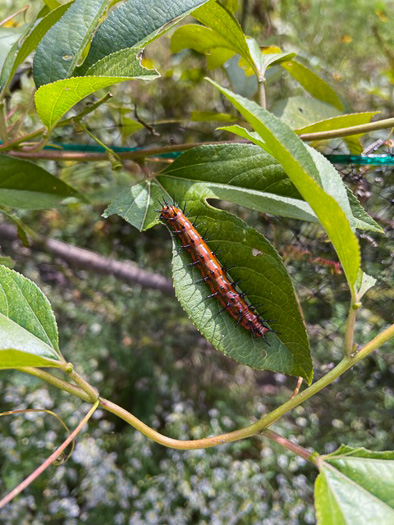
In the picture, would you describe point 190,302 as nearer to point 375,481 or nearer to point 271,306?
point 271,306

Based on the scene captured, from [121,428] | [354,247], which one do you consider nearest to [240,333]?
[354,247]

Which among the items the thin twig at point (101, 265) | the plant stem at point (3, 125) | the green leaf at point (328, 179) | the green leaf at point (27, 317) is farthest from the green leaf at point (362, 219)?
the thin twig at point (101, 265)

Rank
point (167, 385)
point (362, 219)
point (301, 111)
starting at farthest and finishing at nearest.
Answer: point (167, 385) < point (301, 111) < point (362, 219)

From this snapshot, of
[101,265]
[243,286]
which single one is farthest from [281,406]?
[101,265]

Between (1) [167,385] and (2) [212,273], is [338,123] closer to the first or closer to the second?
(2) [212,273]

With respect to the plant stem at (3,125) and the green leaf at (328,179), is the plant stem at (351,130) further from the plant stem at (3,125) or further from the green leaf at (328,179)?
the plant stem at (3,125)

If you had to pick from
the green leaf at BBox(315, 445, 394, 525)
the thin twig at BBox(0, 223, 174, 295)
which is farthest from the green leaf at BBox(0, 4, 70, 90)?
the thin twig at BBox(0, 223, 174, 295)
